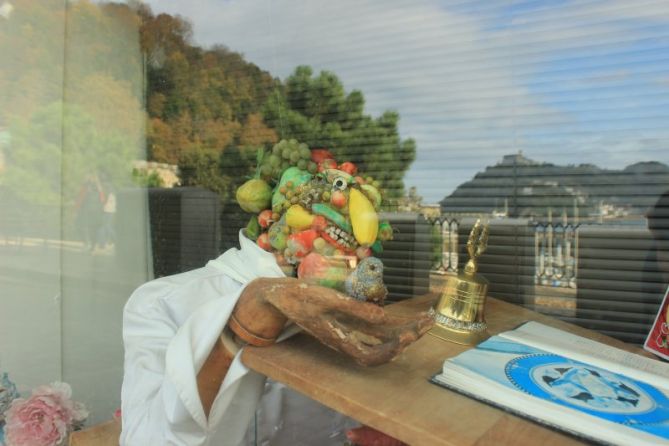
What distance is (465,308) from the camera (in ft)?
2.99

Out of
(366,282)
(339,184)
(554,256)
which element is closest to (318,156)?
(339,184)

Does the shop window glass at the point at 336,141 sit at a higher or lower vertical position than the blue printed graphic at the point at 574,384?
higher

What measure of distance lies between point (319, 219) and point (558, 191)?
134 centimetres

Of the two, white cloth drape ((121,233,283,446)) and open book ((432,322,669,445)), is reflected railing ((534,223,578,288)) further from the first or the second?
white cloth drape ((121,233,283,446))

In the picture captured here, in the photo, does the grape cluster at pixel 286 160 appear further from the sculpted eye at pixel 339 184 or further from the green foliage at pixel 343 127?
the green foliage at pixel 343 127

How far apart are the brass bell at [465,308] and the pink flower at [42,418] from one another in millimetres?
1176

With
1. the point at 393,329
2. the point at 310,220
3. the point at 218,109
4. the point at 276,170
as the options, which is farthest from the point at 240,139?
the point at 393,329

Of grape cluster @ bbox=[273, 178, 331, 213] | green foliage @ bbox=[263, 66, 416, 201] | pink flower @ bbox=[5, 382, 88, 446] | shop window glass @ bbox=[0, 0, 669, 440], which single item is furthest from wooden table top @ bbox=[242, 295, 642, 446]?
green foliage @ bbox=[263, 66, 416, 201]

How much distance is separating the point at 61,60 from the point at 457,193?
5.92ft

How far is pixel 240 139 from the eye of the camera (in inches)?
96.1

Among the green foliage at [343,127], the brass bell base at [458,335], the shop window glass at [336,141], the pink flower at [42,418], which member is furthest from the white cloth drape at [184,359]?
the green foliage at [343,127]

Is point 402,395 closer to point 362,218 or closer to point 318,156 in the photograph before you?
point 362,218

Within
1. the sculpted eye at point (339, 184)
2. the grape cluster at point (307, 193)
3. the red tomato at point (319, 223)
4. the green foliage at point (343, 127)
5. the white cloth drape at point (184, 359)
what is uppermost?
the green foliage at point (343, 127)

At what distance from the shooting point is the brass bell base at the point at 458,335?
0.88 meters
